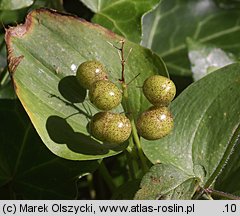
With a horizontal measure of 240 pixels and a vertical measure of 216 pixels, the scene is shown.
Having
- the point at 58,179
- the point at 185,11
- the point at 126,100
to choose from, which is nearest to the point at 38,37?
the point at 126,100

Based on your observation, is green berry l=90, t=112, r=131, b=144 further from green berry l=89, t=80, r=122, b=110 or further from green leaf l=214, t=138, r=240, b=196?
green leaf l=214, t=138, r=240, b=196

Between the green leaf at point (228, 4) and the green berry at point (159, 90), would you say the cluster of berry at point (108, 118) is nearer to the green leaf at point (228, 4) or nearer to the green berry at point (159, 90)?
the green berry at point (159, 90)

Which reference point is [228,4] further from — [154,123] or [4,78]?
[154,123]

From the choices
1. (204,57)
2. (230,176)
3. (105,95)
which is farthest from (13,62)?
(204,57)

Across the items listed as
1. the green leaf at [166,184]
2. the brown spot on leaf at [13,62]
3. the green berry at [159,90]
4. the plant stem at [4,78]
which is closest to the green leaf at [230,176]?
the green leaf at [166,184]

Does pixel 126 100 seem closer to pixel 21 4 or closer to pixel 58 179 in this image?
pixel 58 179

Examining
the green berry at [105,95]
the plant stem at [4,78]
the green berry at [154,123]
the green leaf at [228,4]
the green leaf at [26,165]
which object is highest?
the green berry at [105,95]
